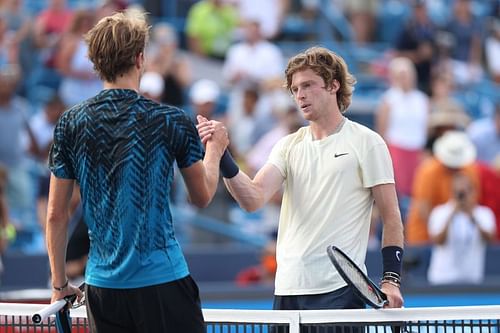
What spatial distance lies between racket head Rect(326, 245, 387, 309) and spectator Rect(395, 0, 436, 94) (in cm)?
993

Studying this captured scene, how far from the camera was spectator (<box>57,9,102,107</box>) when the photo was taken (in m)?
12.9

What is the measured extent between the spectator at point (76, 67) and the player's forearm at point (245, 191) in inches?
301

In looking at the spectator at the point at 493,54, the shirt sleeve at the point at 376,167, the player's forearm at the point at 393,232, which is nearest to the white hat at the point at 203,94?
the spectator at the point at 493,54

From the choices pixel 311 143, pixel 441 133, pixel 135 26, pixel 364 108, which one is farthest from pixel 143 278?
pixel 364 108

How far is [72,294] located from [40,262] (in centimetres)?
631

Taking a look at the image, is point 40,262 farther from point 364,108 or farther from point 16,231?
point 364,108

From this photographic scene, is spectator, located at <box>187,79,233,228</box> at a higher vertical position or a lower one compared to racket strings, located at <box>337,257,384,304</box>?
higher

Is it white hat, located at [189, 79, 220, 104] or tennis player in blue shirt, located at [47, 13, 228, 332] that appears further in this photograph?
white hat, located at [189, 79, 220, 104]

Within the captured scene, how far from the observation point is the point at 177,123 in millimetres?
4359

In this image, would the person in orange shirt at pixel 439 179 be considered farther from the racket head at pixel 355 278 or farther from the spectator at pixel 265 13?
the racket head at pixel 355 278

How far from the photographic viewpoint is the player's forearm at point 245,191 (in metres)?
5.27

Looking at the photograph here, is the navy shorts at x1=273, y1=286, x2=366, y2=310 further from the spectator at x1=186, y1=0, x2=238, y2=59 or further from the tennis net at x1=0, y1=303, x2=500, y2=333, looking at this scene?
the spectator at x1=186, y1=0, x2=238, y2=59

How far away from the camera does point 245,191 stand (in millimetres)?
5309

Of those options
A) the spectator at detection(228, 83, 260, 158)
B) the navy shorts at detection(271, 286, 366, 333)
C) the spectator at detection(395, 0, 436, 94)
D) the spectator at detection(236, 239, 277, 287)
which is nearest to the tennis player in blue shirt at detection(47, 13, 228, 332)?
the navy shorts at detection(271, 286, 366, 333)
